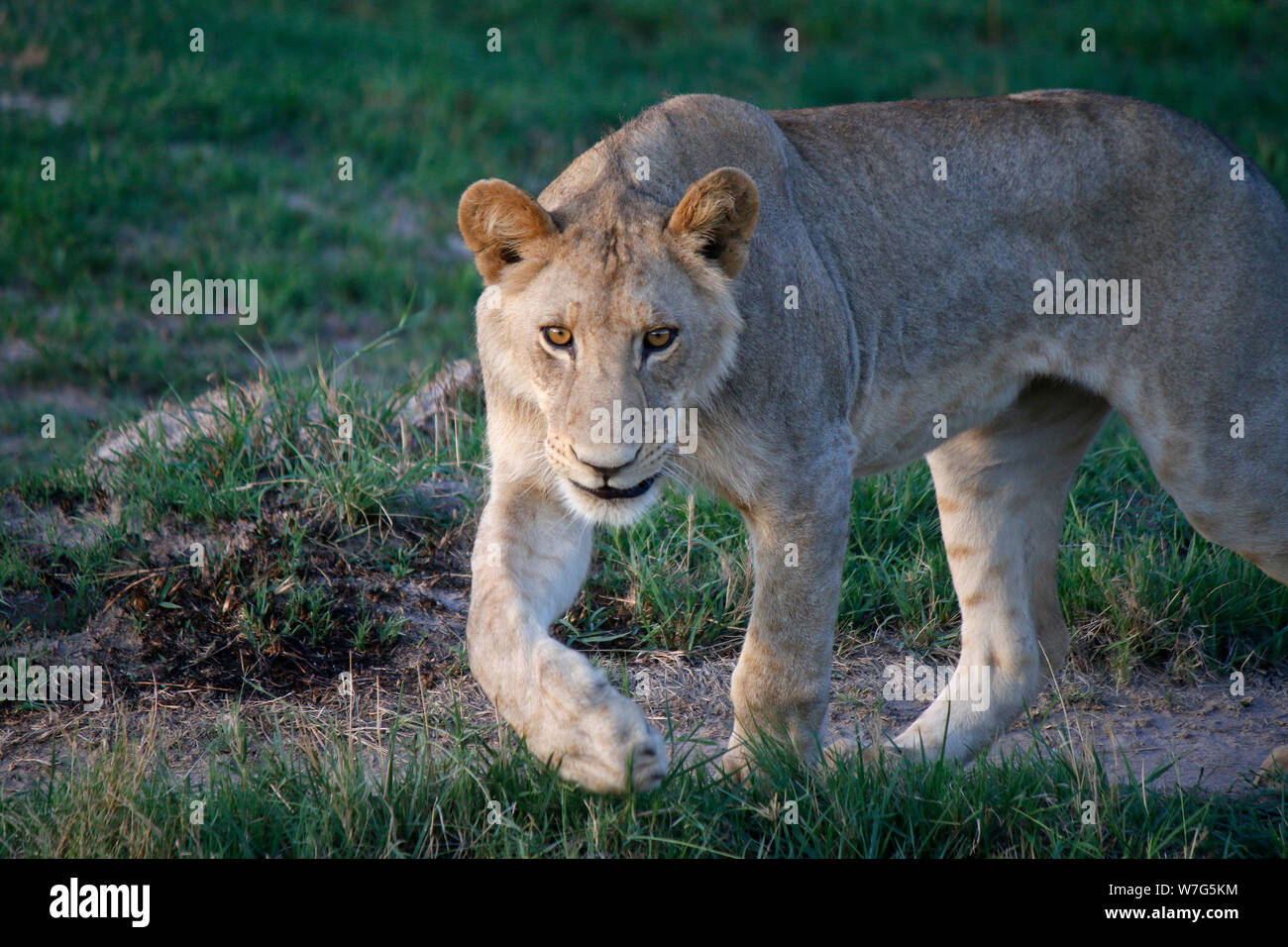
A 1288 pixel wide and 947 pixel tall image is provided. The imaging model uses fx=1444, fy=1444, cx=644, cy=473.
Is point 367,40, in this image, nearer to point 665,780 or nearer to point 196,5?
point 196,5

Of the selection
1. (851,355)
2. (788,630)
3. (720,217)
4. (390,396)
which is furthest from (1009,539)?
(390,396)

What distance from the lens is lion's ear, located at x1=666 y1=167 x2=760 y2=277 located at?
11.8 ft

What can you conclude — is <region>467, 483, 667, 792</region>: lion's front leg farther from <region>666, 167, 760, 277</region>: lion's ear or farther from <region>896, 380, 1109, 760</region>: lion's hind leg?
<region>896, 380, 1109, 760</region>: lion's hind leg

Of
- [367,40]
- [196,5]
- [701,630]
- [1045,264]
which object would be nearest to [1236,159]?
[1045,264]

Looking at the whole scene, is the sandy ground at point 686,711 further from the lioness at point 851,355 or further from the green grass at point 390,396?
the lioness at point 851,355

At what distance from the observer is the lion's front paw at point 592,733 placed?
329 cm

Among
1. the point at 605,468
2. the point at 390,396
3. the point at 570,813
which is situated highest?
→ the point at 390,396

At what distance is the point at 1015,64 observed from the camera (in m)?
12.8

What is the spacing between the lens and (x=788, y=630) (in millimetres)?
3912

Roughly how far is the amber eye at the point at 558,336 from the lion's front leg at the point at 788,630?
2.38ft

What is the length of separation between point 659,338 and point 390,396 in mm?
2717

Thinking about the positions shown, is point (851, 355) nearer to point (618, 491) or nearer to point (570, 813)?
point (618, 491)

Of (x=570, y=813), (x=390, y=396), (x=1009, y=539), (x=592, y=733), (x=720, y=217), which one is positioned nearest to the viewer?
(x=592, y=733)
